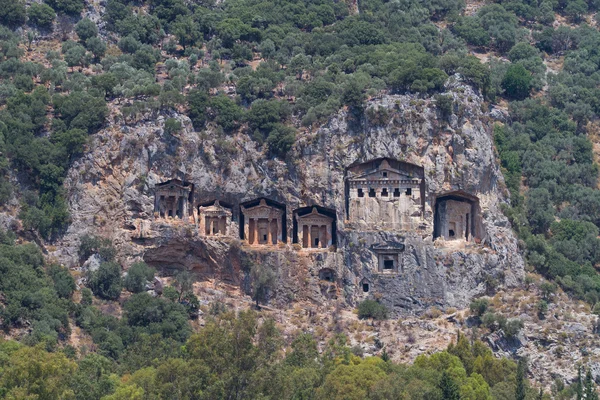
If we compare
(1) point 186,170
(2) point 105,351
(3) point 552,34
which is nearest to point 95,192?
(1) point 186,170

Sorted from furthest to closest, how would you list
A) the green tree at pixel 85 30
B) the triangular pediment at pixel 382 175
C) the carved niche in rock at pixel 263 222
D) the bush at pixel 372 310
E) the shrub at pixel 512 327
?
1. the green tree at pixel 85 30
2. the carved niche in rock at pixel 263 222
3. the triangular pediment at pixel 382 175
4. the bush at pixel 372 310
5. the shrub at pixel 512 327

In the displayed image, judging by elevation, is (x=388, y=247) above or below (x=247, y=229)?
below

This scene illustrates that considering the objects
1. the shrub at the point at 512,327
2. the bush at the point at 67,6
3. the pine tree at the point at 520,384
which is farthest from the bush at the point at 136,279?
the bush at the point at 67,6

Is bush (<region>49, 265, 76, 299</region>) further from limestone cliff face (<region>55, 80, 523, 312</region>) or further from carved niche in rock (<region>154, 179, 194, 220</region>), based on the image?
carved niche in rock (<region>154, 179, 194, 220</region>)

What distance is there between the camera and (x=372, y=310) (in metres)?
102

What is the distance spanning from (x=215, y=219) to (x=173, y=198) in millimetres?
3252

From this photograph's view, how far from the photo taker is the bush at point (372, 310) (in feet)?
335

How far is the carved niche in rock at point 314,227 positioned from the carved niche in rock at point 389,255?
4.01m

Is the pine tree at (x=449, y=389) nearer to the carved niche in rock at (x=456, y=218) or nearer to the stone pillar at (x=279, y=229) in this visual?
the carved niche in rock at (x=456, y=218)

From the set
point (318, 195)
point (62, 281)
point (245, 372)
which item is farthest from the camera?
point (318, 195)

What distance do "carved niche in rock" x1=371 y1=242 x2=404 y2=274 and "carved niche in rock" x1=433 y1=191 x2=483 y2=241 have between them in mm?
3176

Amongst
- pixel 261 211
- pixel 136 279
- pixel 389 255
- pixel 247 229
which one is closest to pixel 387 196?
pixel 389 255

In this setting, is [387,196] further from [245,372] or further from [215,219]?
[245,372]

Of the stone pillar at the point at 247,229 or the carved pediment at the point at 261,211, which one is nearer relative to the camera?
the carved pediment at the point at 261,211
